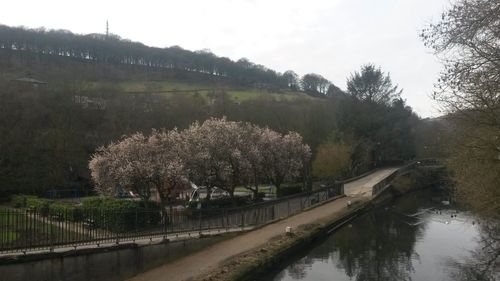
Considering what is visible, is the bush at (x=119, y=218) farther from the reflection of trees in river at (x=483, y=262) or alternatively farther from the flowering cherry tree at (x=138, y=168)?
the reflection of trees in river at (x=483, y=262)

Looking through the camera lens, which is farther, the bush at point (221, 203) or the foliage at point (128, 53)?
the foliage at point (128, 53)

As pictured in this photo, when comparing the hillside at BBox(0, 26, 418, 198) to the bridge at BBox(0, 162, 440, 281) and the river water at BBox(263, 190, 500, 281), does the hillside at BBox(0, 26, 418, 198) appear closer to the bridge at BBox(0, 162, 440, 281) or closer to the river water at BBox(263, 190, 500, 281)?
the river water at BBox(263, 190, 500, 281)

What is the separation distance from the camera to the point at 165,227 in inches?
762

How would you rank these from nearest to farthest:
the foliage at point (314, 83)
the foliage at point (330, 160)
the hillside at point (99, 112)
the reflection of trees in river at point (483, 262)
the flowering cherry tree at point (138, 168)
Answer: the reflection of trees in river at point (483, 262), the flowering cherry tree at point (138, 168), the hillside at point (99, 112), the foliage at point (330, 160), the foliage at point (314, 83)

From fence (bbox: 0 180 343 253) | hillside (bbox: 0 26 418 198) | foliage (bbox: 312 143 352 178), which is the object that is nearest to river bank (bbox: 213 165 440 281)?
fence (bbox: 0 180 343 253)

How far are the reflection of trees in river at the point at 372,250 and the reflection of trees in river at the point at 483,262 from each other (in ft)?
6.70

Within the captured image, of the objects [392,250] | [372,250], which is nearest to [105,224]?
[372,250]

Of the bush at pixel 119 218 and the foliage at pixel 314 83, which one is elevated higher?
the foliage at pixel 314 83

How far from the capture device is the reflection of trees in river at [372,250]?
20.5 meters

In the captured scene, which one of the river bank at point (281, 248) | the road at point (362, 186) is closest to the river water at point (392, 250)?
the river bank at point (281, 248)

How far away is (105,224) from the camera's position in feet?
58.7

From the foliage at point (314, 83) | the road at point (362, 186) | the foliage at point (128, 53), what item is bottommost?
the road at point (362, 186)

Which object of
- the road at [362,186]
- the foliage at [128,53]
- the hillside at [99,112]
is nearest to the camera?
the hillside at [99,112]

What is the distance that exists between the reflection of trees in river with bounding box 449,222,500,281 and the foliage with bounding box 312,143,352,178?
24.8 metres
